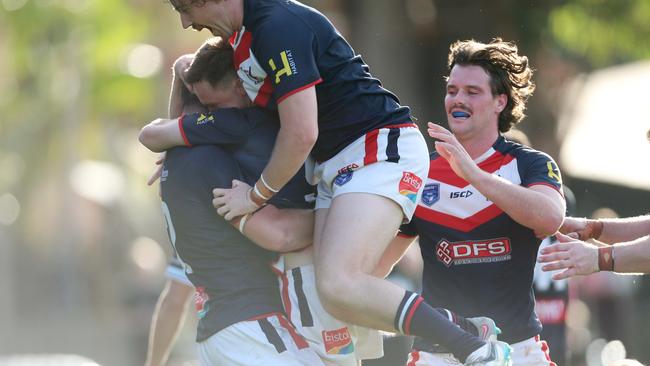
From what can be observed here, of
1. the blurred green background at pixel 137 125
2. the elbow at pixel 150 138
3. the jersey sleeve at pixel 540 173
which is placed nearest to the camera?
the elbow at pixel 150 138

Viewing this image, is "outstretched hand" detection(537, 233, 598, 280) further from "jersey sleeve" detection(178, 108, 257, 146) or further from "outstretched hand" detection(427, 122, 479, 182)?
"jersey sleeve" detection(178, 108, 257, 146)

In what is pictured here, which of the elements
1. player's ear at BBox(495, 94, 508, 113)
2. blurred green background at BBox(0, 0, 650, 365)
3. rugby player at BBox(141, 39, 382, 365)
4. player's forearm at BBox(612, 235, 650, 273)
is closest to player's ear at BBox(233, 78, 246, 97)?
rugby player at BBox(141, 39, 382, 365)

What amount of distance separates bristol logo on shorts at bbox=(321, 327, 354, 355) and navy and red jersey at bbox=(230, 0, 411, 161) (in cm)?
77

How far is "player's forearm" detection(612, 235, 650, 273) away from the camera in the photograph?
5.99m

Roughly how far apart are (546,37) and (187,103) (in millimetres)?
10085

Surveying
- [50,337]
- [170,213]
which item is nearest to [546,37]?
[170,213]

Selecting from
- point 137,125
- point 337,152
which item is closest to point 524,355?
point 337,152

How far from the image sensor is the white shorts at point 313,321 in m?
5.79

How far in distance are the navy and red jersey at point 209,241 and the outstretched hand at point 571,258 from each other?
1.20 metres

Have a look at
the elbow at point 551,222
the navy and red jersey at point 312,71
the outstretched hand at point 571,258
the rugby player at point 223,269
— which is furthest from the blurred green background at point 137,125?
the rugby player at point 223,269

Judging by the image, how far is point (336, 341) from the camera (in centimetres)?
580

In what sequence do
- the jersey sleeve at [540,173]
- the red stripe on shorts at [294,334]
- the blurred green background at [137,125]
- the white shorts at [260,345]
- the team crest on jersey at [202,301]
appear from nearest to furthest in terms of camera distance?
the white shorts at [260,345], the red stripe on shorts at [294,334], the team crest on jersey at [202,301], the jersey sleeve at [540,173], the blurred green background at [137,125]

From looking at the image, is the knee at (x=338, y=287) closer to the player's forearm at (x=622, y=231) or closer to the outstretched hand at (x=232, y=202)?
the outstretched hand at (x=232, y=202)

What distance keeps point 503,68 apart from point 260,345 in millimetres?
1972
